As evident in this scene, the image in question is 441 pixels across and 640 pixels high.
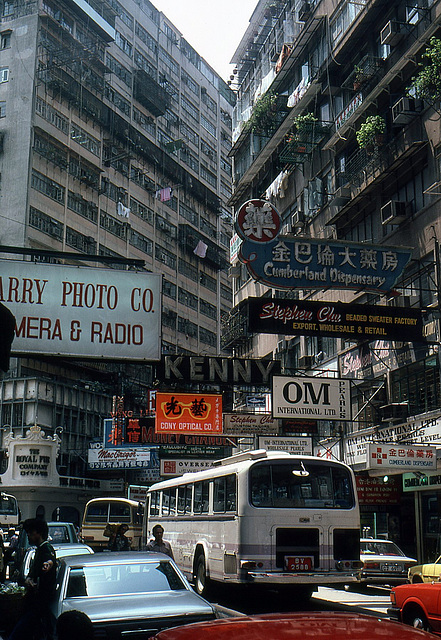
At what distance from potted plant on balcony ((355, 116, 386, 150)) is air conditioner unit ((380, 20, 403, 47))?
8.99 ft

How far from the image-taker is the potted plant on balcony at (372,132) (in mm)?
28547

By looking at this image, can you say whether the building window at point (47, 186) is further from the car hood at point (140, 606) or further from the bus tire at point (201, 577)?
the car hood at point (140, 606)

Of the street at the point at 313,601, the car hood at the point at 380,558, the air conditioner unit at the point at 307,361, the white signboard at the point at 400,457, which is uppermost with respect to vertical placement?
the air conditioner unit at the point at 307,361

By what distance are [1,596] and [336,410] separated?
1542cm

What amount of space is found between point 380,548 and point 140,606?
611 inches

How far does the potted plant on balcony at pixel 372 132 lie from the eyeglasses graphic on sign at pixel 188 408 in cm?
1168

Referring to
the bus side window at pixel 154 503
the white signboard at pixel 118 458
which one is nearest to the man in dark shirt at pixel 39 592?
the bus side window at pixel 154 503

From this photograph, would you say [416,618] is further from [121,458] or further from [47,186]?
[47,186]

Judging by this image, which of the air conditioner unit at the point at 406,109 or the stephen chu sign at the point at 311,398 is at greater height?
the air conditioner unit at the point at 406,109

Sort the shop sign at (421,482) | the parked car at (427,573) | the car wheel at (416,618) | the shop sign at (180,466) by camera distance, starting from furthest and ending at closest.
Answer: the shop sign at (180,466), the shop sign at (421,482), the parked car at (427,573), the car wheel at (416,618)

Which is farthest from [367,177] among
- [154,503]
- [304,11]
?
[154,503]

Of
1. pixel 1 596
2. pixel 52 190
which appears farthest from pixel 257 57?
pixel 1 596

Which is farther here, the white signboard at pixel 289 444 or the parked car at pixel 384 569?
the white signboard at pixel 289 444

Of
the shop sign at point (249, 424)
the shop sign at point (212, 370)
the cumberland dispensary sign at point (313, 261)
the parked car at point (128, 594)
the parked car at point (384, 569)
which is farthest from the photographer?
the shop sign at point (249, 424)
